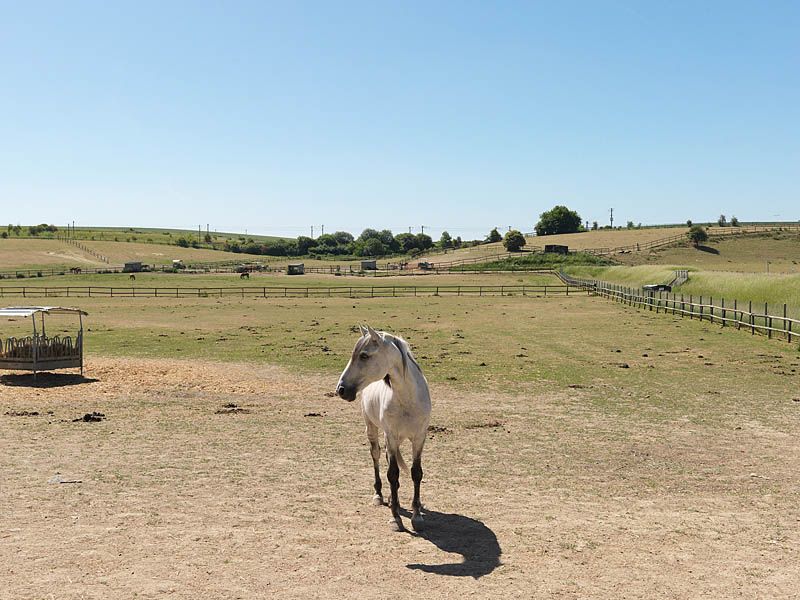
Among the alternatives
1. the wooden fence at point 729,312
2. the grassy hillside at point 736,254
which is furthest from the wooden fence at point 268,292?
the grassy hillside at point 736,254

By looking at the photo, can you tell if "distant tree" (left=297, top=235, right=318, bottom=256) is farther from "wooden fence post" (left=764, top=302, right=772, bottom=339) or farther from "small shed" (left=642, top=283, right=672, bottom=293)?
"wooden fence post" (left=764, top=302, right=772, bottom=339)

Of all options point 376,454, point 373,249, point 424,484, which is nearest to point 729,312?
point 424,484

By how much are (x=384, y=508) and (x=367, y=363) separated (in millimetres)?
2476

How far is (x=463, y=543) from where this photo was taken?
353 inches

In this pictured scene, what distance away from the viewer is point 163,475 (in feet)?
39.1

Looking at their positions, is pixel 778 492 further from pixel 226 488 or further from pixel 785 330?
pixel 785 330

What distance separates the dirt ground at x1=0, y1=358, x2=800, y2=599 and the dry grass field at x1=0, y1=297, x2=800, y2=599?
0.04m

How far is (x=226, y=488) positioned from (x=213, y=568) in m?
3.03

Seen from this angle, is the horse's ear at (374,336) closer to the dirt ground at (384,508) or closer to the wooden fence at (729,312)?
the dirt ground at (384,508)

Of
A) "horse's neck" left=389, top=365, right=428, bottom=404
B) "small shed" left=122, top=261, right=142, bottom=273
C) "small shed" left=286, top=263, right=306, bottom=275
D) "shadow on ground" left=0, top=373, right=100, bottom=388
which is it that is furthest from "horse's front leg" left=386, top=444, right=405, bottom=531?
"small shed" left=122, top=261, right=142, bottom=273

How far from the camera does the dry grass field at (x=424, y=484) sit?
26.3 feet

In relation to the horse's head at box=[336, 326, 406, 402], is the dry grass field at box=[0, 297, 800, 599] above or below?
below

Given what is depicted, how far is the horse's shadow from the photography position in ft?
27.0

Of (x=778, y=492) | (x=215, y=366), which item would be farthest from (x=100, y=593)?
Answer: (x=215, y=366)
